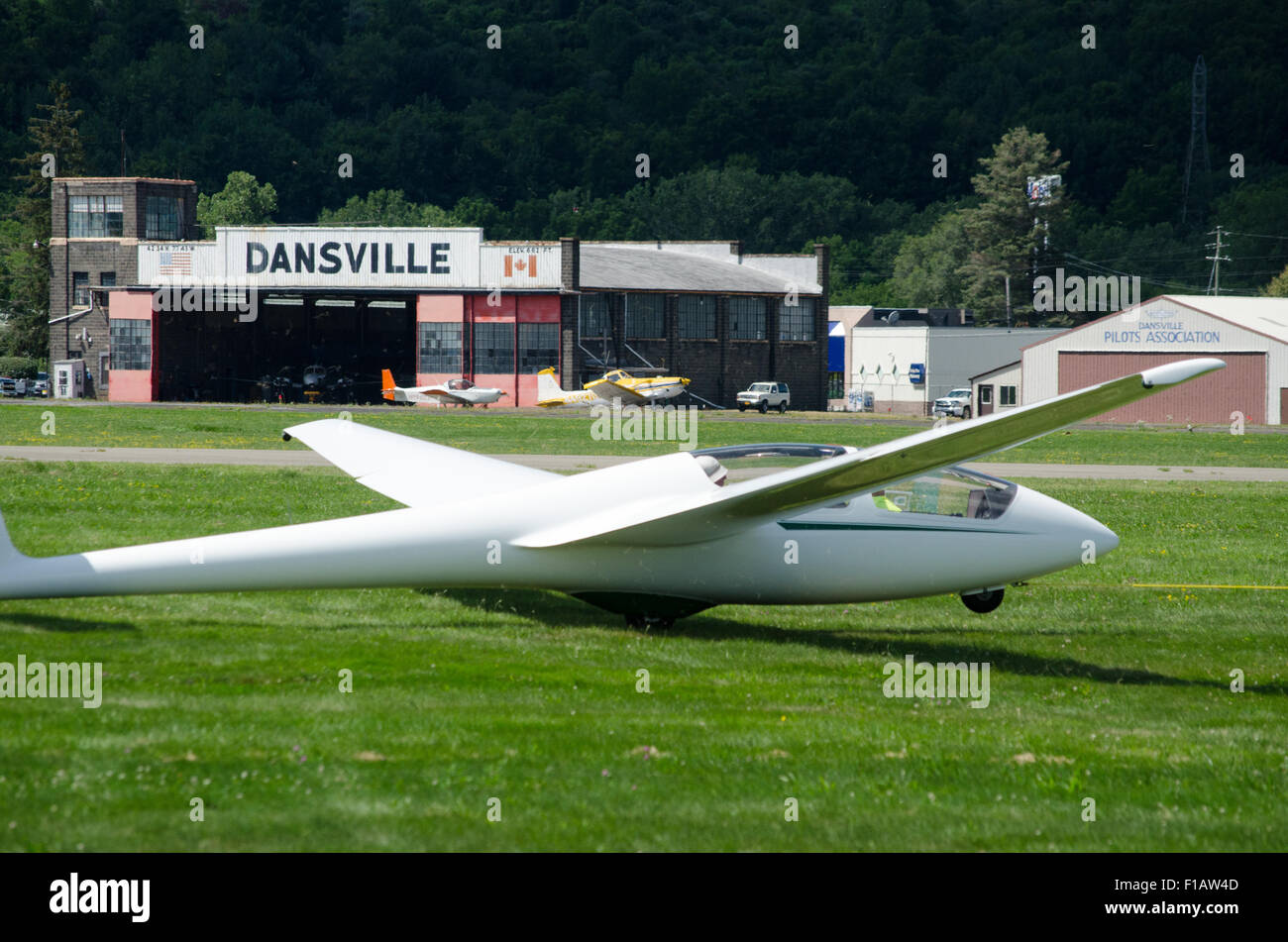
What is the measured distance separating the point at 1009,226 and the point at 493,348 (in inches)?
Result: 3239

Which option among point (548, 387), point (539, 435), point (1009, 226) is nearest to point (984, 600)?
point (539, 435)

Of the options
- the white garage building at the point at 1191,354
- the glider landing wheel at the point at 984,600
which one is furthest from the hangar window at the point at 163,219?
the glider landing wheel at the point at 984,600

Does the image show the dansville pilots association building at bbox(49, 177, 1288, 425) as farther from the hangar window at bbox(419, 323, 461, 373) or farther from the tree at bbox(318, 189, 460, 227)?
the tree at bbox(318, 189, 460, 227)

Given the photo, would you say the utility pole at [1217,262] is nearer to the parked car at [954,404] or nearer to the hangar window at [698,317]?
the parked car at [954,404]

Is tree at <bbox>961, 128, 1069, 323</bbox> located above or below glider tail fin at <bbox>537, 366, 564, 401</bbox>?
above

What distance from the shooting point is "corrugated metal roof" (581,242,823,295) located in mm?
96875

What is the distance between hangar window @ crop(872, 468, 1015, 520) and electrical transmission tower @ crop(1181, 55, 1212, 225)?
595 ft

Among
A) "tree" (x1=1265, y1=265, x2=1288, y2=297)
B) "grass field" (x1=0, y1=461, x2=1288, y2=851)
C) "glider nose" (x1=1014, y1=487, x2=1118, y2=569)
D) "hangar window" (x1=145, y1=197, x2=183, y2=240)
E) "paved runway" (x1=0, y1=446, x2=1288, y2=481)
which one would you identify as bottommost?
"grass field" (x1=0, y1=461, x2=1288, y2=851)

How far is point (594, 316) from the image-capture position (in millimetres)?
94562

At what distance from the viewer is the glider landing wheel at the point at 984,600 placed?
14.6 meters

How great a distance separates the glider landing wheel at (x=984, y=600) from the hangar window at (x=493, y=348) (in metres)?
75.9

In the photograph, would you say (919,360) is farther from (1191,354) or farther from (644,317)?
(1191,354)

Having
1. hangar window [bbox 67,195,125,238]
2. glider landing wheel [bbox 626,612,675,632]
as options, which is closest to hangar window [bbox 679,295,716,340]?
hangar window [bbox 67,195,125,238]

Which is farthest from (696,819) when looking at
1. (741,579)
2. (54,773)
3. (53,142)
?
(53,142)
